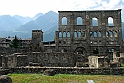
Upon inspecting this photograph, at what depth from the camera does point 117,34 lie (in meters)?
55.4

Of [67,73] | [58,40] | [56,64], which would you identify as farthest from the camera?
[58,40]

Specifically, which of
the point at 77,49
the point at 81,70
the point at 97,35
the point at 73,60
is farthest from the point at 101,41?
the point at 81,70

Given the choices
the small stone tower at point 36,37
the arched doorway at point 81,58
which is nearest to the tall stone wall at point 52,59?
the arched doorway at point 81,58

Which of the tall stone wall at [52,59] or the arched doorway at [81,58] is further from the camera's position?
the tall stone wall at [52,59]

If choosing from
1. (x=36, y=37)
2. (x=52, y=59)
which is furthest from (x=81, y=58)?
(x=36, y=37)

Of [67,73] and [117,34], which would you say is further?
[117,34]

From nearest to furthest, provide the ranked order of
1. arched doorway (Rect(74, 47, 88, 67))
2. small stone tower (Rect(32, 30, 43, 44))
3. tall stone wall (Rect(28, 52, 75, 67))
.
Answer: arched doorway (Rect(74, 47, 88, 67)) → tall stone wall (Rect(28, 52, 75, 67)) → small stone tower (Rect(32, 30, 43, 44))

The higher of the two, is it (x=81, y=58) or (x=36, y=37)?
(x=36, y=37)

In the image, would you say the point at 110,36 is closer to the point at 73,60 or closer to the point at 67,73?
the point at 73,60

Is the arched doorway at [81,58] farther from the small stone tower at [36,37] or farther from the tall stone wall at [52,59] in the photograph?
the small stone tower at [36,37]

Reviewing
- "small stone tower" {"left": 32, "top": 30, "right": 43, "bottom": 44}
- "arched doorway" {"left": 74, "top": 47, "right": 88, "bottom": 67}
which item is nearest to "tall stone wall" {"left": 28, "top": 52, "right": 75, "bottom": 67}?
"arched doorway" {"left": 74, "top": 47, "right": 88, "bottom": 67}

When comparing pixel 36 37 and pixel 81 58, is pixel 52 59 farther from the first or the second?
pixel 36 37

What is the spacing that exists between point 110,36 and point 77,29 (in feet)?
28.6

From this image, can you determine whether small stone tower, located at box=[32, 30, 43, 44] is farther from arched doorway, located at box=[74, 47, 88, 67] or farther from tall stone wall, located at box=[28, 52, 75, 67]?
tall stone wall, located at box=[28, 52, 75, 67]
